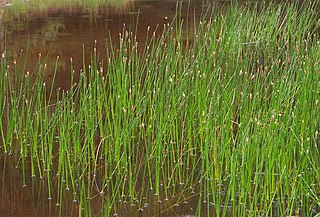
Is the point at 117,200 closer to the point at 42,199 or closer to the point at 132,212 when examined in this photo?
the point at 132,212

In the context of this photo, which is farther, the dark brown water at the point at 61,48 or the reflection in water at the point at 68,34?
the reflection in water at the point at 68,34

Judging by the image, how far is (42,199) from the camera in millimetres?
3316

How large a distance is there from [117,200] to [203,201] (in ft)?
1.64

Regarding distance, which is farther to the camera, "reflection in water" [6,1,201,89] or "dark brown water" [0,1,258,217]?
"reflection in water" [6,1,201,89]

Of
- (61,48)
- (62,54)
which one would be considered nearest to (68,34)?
(61,48)

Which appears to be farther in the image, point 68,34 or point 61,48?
point 68,34

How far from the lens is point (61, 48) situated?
29.3ft

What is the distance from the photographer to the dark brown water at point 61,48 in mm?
3158

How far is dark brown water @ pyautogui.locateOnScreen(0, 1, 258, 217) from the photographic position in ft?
10.4

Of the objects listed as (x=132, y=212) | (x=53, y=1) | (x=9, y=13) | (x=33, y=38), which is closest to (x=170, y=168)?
(x=132, y=212)

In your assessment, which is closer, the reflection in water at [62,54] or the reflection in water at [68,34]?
the reflection in water at [62,54]

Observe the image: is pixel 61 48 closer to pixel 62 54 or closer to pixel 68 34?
pixel 62 54

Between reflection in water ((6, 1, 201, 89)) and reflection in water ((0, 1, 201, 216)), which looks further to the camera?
reflection in water ((6, 1, 201, 89))

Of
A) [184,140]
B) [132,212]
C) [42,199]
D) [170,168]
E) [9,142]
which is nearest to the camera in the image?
[132,212]
